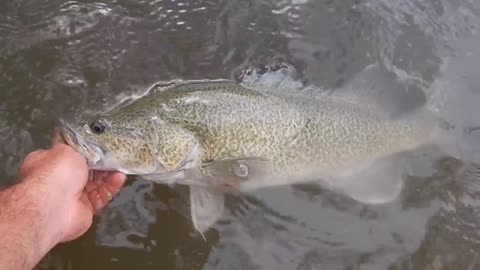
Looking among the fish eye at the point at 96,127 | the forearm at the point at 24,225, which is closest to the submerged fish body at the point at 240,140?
the fish eye at the point at 96,127

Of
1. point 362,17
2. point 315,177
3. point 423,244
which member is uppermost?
point 362,17

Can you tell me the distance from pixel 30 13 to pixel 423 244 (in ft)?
10.5

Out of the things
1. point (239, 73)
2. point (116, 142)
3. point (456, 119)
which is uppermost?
point (116, 142)

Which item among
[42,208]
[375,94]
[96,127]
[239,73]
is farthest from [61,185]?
[375,94]

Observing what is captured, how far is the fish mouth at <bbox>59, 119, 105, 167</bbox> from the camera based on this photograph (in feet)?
11.1

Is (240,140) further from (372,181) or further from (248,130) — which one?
(372,181)

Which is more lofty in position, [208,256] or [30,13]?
[30,13]

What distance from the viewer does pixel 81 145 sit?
3.42 meters

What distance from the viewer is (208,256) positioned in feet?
13.1

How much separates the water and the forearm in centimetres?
83

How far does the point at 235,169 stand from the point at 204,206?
0.34 m

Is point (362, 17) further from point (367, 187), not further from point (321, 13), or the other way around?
point (367, 187)

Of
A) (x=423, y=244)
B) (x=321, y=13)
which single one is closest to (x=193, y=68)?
(x=321, y=13)

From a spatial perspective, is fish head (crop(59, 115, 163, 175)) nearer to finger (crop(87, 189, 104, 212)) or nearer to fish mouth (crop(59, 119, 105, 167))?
fish mouth (crop(59, 119, 105, 167))
